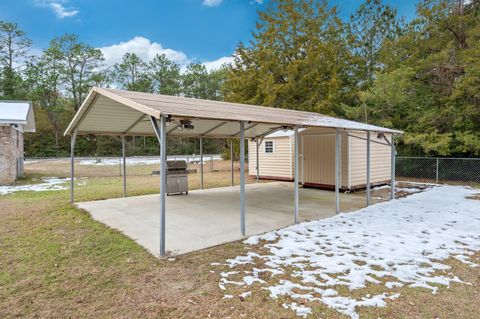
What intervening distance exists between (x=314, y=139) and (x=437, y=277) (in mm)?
7432

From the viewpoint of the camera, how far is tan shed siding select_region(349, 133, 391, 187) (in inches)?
388

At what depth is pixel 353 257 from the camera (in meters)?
3.93

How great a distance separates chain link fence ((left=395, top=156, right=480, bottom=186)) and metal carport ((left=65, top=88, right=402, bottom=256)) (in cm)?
590

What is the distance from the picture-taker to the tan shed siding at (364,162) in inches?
388

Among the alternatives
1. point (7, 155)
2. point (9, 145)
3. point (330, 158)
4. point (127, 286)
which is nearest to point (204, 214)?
point (127, 286)

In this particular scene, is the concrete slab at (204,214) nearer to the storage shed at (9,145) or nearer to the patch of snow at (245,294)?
the patch of snow at (245,294)

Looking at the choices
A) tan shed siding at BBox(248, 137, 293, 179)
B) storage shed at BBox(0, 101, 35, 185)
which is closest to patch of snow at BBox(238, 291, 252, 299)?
tan shed siding at BBox(248, 137, 293, 179)

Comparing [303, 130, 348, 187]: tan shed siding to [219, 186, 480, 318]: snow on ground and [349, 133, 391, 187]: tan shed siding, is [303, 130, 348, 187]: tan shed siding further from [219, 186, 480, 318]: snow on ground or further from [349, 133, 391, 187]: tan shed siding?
[219, 186, 480, 318]: snow on ground

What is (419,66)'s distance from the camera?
12.3 m

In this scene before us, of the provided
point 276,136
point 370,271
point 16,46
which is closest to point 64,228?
point 370,271

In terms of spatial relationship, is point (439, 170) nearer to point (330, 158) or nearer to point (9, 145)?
point (330, 158)

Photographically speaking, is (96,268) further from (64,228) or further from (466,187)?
(466,187)

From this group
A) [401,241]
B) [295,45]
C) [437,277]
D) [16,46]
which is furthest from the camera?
[16,46]

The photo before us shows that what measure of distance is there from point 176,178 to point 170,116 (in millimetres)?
5253
